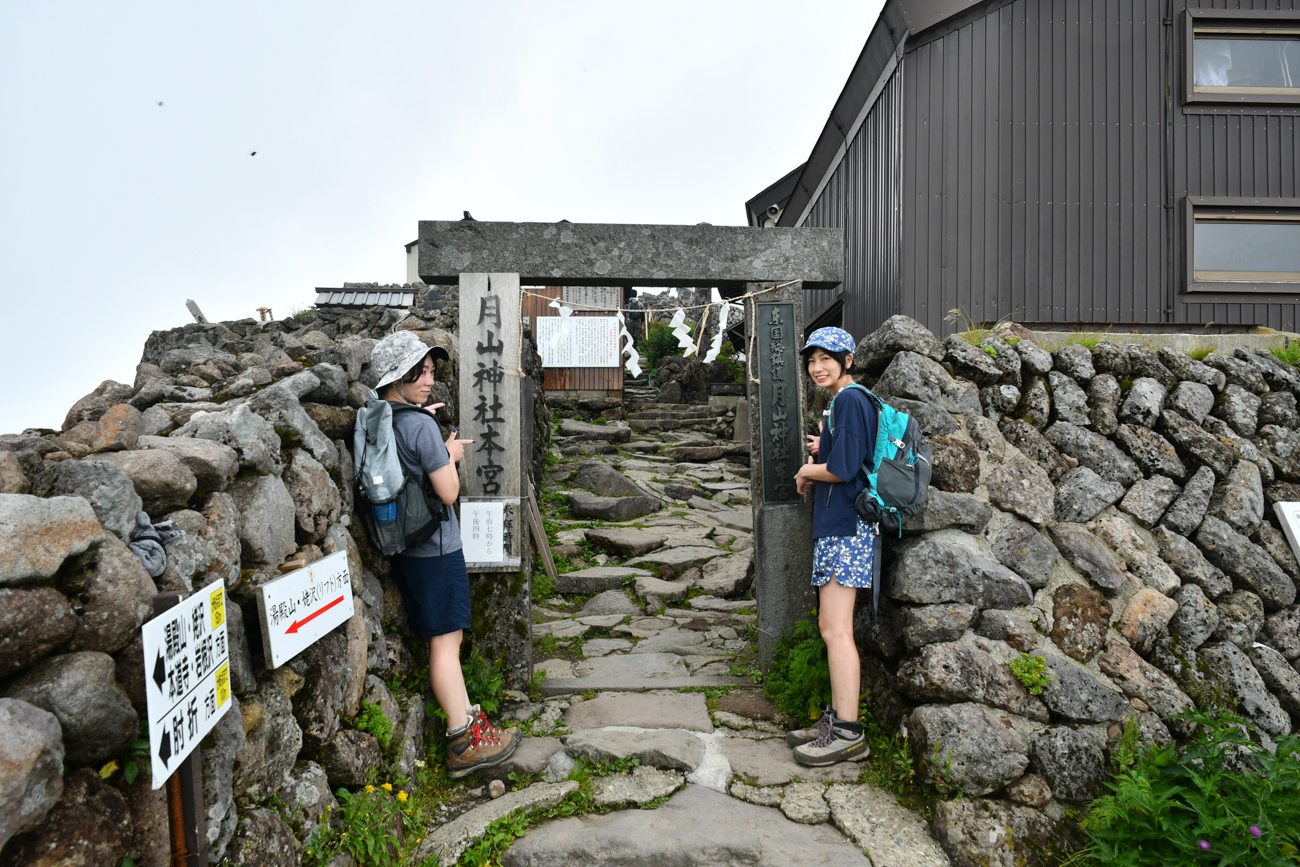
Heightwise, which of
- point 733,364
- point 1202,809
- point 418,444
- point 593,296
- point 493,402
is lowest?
point 1202,809

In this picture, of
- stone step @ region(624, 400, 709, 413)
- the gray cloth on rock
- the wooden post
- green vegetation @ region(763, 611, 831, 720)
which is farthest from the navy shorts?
stone step @ region(624, 400, 709, 413)

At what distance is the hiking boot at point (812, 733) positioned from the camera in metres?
4.64

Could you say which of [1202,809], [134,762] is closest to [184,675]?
[134,762]

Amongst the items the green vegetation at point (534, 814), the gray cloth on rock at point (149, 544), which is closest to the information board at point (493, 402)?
the green vegetation at point (534, 814)

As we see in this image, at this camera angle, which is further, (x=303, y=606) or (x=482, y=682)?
(x=482, y=682)

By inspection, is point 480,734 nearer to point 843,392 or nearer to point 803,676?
point 803,676

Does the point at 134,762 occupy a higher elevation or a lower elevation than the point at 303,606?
lower

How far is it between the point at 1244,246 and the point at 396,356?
33.4 feet

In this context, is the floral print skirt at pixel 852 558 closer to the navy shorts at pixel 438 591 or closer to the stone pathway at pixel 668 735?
the stone pathway at pixel 668 735

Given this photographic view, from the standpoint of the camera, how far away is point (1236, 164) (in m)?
8.42

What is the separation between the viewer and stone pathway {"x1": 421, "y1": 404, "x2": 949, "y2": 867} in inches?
149

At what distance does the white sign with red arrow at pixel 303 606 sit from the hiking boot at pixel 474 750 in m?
1.36

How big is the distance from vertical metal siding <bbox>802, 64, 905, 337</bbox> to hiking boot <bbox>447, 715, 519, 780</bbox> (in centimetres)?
661

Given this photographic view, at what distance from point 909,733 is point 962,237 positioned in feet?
20.3
